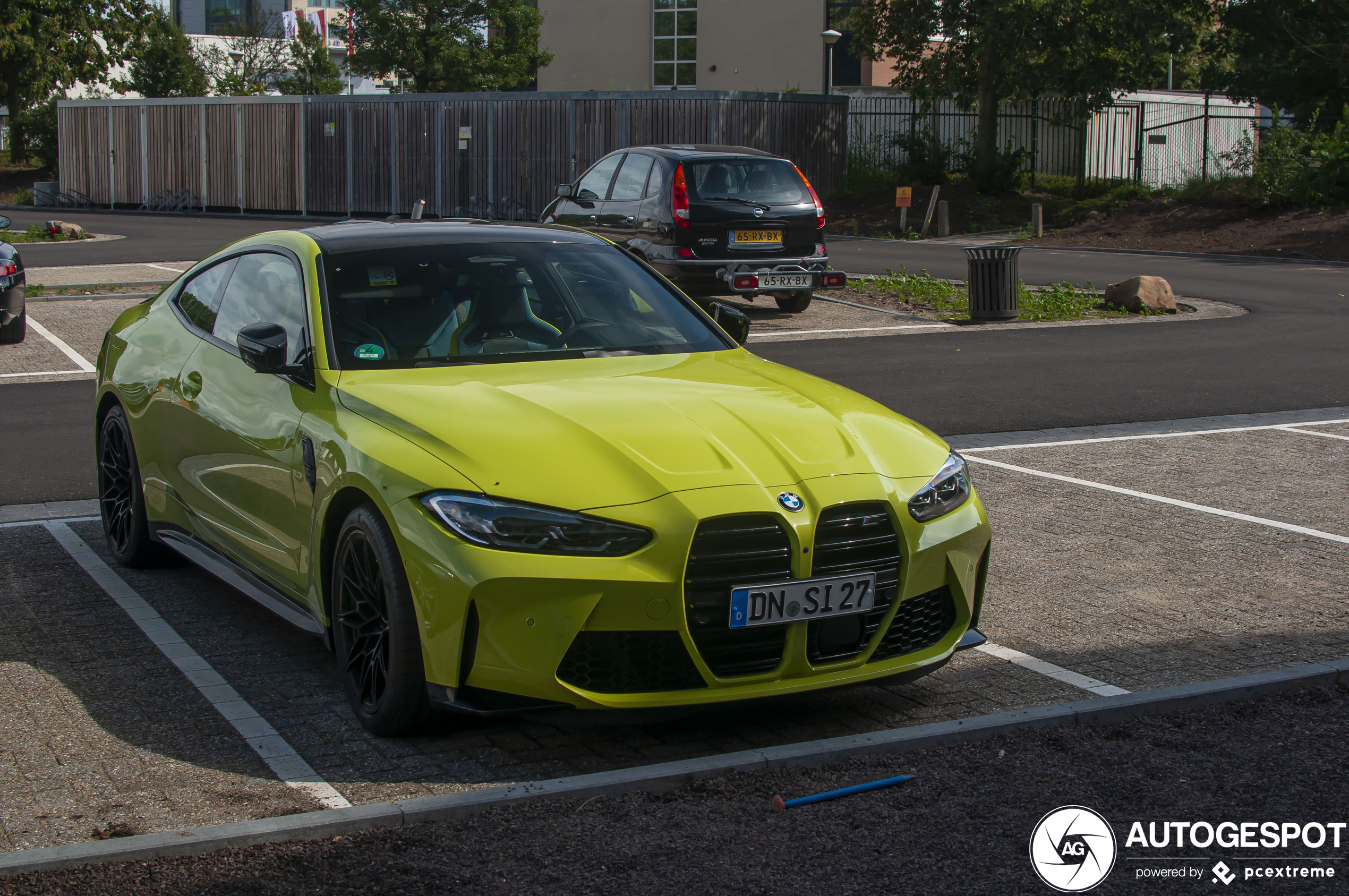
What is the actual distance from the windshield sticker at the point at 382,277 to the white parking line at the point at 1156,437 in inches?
186

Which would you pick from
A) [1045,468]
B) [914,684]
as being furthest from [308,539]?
[1045,468]

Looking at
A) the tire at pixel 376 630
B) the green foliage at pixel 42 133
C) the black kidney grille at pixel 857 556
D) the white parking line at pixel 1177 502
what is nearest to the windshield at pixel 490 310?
the tire at pixel 376 630

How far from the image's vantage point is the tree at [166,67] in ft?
218

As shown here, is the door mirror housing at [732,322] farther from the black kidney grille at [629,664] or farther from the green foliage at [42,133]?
the green foliage at [42,133]

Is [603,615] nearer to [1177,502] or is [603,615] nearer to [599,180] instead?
[1177,502]

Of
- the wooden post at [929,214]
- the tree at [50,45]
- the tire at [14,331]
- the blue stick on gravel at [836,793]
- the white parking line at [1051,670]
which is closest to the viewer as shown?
the blue stick on gravel at [836,793]

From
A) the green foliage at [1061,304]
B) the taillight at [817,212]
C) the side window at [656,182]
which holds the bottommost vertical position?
the green foliage at [1061,304]

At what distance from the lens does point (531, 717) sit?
404cm

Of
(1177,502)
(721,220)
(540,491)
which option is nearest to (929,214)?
(721,220)

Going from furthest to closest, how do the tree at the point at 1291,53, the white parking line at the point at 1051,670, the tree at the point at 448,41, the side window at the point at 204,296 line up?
the tree at the point at 448,41 < the tree at the point at 1291,53 < the side window at the point at 204,296 < the white parking line at the point at 1051,670

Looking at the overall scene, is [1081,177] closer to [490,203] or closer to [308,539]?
[490,203]

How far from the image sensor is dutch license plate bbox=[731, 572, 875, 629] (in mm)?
4020

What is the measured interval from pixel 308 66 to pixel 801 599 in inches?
3029

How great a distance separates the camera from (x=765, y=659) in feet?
13.6
